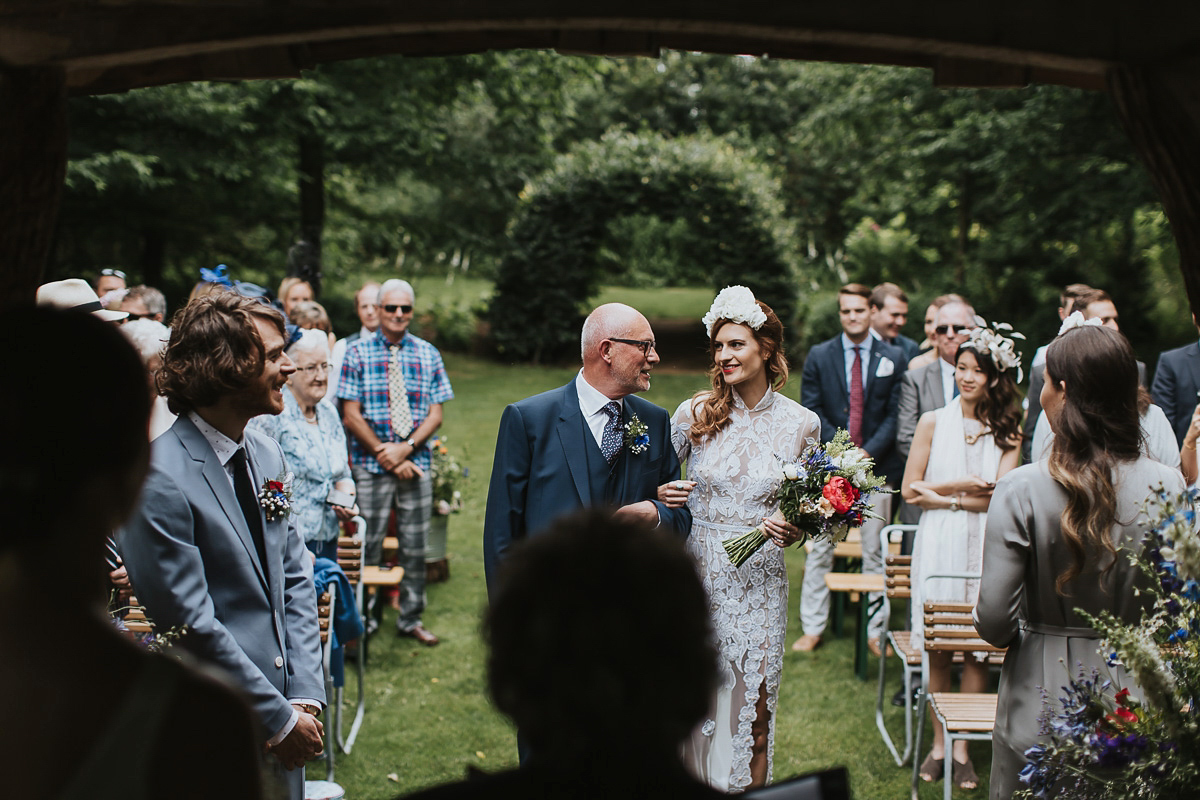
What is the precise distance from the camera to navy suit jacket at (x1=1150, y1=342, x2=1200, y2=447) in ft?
22.5

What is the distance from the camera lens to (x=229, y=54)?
3.09m

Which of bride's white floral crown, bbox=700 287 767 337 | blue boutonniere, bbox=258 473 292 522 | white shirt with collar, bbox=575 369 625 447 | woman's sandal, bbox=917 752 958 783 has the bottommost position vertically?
woman's sandal, bbox=917 752 958 783

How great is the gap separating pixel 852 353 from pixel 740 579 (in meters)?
3.60

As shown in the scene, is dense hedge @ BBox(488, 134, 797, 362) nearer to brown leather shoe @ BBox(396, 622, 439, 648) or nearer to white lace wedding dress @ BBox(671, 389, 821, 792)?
brown leather shoe @ BBox(396, 622, 439, 648)

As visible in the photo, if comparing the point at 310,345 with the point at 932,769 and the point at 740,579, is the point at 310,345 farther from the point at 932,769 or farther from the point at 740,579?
the point at 932,769

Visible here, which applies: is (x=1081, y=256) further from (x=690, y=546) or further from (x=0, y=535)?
(x=0, y=535)

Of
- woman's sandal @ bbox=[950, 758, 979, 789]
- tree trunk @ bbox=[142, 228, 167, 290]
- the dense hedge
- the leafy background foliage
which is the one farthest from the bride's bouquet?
tree trunk @ bbox=[142, 228, 167, 290]

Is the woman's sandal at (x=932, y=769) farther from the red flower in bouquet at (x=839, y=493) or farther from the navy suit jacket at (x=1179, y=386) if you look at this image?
the navy suit jacket at (x=1179, y=386)

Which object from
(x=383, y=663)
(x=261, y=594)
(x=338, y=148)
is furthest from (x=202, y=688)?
(x=338, y=148)

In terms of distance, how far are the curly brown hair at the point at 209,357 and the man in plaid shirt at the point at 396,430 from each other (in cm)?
413

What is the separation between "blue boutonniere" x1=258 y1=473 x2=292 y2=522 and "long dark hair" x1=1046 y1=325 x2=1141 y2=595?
266cm

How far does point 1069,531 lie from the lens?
3.15m

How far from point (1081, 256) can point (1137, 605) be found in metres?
19.9

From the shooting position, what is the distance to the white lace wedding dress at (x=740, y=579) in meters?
4.68
